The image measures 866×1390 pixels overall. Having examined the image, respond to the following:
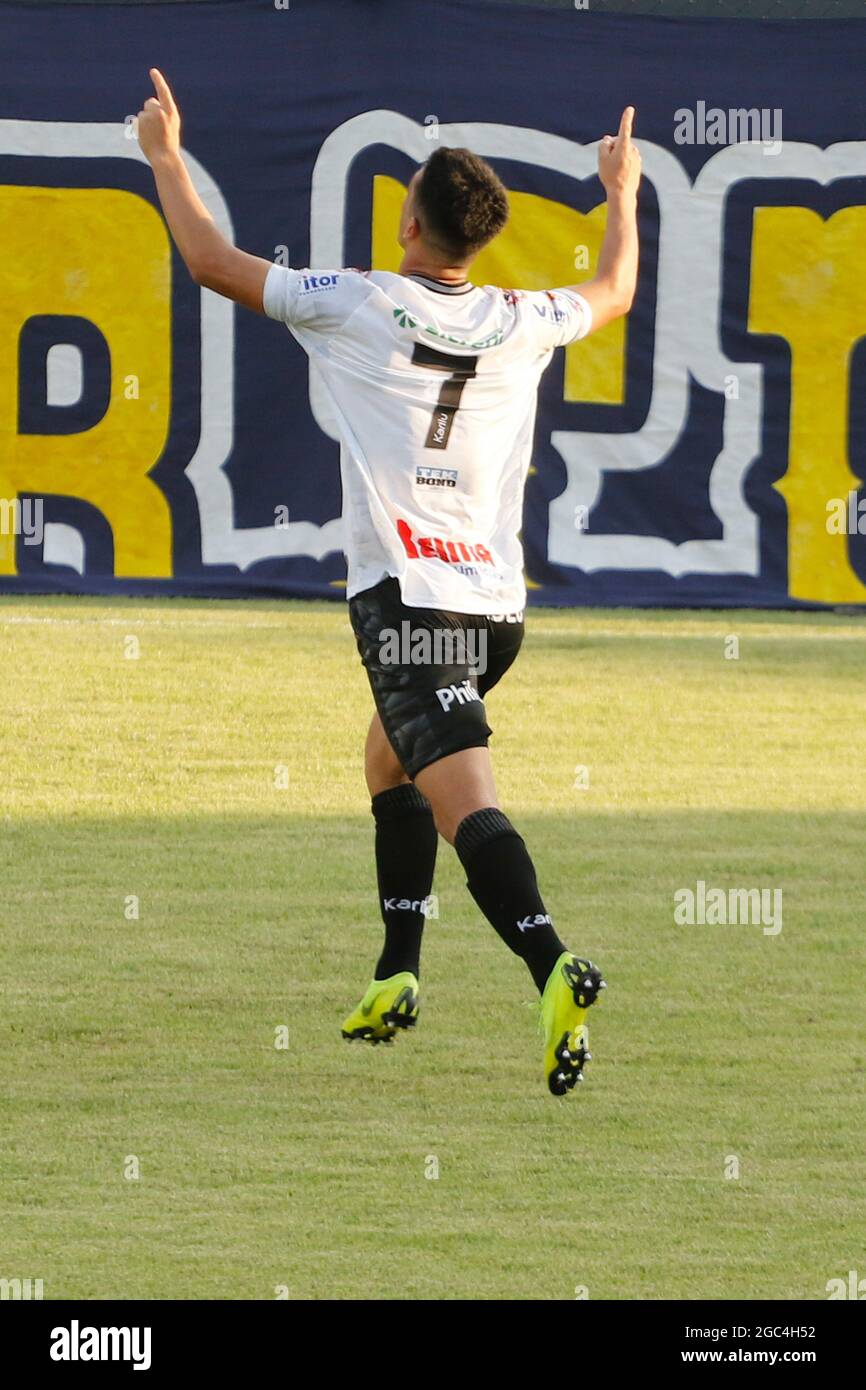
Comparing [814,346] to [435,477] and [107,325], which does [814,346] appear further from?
[435,477]

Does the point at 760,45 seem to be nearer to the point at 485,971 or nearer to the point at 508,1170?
the point at 485,971

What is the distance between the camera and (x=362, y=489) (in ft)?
16.1

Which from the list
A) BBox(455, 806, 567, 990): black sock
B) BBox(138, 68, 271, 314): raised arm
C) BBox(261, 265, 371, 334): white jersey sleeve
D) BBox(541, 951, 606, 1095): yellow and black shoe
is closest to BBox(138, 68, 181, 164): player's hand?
BBox(138, 68, 271, 314): raised arm

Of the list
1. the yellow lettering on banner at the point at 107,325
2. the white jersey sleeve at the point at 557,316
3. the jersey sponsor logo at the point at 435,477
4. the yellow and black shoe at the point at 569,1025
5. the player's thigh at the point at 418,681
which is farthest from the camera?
the yellow lettering on banner at the point at 107,325

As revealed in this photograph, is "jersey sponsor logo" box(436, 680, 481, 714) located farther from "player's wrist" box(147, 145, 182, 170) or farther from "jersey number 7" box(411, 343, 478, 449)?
"player's wrist" box(147, 145, 182, 170)

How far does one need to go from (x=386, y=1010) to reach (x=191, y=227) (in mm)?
1875

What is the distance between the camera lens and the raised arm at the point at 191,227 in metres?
4.72

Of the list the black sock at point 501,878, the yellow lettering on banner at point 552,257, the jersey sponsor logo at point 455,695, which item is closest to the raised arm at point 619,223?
the jersey sponsor logo at point 455,695

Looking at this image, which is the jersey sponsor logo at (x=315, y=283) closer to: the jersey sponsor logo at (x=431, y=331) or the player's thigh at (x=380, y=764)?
the jersey sponsor logo at (x=431, y=331)

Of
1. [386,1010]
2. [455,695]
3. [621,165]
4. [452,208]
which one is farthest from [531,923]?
[621,165]

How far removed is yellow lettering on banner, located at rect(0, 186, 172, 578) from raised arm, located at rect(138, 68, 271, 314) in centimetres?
889

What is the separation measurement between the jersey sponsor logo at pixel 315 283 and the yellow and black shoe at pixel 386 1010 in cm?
164

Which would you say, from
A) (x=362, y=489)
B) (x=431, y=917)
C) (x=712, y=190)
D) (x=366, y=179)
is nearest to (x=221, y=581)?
(x=366, y=179)

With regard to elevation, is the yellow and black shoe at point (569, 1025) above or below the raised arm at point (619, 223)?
below
